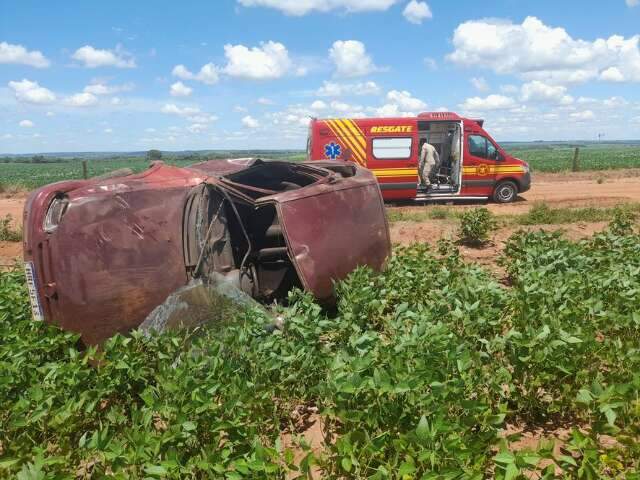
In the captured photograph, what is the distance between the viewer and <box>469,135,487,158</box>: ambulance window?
13.5 metres

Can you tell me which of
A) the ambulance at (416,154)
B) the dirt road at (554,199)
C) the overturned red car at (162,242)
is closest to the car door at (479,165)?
the ambulance at (416,154)

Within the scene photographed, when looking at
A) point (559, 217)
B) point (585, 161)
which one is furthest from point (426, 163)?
point (585, 161)

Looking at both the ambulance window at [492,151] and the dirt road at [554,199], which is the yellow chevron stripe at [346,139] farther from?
the ambulance window at [492,151]

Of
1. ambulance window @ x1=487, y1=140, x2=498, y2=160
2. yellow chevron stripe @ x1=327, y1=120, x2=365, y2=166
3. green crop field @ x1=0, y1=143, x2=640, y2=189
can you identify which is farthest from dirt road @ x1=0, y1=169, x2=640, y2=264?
green crop field @ x1=0, y1=143, x2=640, y2=189

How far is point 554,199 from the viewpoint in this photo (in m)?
15.1

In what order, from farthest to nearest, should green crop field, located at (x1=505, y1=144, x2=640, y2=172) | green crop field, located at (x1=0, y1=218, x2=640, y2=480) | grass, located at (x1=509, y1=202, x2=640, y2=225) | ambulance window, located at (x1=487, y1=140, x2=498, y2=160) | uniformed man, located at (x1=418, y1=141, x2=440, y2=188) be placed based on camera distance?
green crop field, located at (x1=505, y1=144, x2=640, y2=172) < uniformed man, located at (x1=418, y1=141, x2=440, y2=188) < ambulance window, located at (x1=487, y1=140, x2=498, y2=160) < grass, located at (x1=509, y1=202, x2=640, y2=225) < green crop field, located at (x1=0, y1=218, x2=640, y2=480)

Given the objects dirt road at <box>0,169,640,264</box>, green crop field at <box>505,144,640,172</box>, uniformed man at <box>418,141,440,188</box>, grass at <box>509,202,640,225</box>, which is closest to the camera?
dirt road at <box>0,169,640,264</box>

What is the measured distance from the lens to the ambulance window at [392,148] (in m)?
13.3

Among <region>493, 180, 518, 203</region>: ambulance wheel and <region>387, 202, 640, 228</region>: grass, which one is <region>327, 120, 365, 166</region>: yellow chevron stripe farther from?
<region>493, 180, 518, 203</region>: ambulance wheel

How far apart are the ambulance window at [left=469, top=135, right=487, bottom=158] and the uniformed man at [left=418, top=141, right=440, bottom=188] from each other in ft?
3.49

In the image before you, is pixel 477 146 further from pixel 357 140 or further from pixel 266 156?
pixel 266 156

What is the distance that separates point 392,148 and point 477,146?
2.39 meters

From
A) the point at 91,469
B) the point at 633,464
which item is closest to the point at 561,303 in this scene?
the point at 633,464

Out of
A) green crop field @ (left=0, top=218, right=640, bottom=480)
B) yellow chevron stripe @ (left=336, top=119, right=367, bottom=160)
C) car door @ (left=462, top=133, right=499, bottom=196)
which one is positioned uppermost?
yellow chevron stripe @ (left=336, top=119, right=367, bottom=160)
